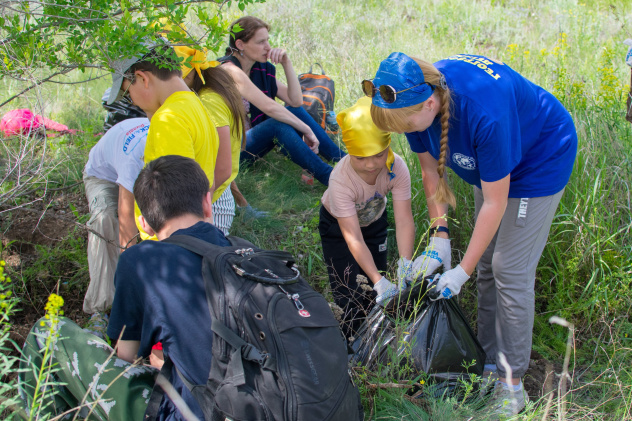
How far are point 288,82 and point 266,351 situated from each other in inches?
130

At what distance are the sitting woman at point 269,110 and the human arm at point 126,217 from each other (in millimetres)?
1636

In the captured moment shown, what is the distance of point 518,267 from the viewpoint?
89.3 inches

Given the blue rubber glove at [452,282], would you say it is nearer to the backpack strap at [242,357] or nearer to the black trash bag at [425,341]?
the black trash bag at [425,341]

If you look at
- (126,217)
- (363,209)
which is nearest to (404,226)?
(363,209)

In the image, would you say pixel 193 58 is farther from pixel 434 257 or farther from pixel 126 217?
pixel 434 257

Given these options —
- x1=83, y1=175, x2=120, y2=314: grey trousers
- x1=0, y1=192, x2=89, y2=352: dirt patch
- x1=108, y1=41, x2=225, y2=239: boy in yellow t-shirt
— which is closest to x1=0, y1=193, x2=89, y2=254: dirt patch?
x1=0, y1=192, x2=89, y2=352: dirt patch

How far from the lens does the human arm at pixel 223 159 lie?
270 centimetres

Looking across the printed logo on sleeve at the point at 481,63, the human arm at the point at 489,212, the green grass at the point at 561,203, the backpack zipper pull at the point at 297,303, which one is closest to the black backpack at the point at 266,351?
the backpack zipper pull at the point at 297,303

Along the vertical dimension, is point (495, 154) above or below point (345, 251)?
above

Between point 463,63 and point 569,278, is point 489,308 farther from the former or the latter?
point 463,63

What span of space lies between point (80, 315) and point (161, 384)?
1910 millimetres

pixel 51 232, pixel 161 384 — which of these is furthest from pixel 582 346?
pixel 51 232

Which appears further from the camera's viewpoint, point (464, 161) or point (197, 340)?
point (464, 161)

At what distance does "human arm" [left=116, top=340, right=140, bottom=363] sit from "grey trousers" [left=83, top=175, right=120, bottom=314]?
1.18 meters
